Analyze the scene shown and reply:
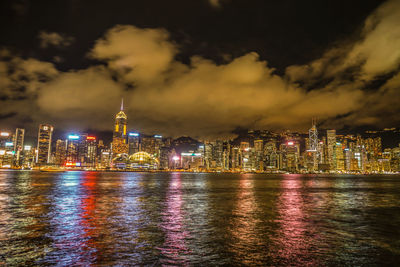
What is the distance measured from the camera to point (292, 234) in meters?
17.9

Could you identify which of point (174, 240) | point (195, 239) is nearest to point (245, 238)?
point (195, 239)

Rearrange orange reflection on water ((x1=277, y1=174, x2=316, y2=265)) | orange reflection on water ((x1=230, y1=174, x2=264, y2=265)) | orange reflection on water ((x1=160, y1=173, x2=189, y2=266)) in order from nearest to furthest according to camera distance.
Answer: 1. orange reflection on water ((x1=160, y1=173, x2=189, y2=266))
2. orange reflection on water ((x1=230, y1=174, x2=264, y2=265))
3. orange reflection on water ((x1=277, y1=174, x2=316, y2=265))

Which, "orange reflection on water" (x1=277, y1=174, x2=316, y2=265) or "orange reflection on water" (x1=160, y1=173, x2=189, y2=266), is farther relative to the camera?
"orange reflection on water" (x1=277, y1=174, x2=316, y2=265)

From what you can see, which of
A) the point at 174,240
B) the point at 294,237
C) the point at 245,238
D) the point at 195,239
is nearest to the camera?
the point at 174,240

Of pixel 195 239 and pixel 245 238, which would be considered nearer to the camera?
pixel 195 239

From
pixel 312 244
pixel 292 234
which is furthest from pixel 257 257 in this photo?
pixel 292 234

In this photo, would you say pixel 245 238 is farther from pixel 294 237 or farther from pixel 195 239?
pixel 294 237

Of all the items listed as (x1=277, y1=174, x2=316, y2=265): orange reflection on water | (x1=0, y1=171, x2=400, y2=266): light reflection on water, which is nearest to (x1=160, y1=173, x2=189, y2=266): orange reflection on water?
(x1=0, y1=171, x2=400, y2=266): light reflection on water

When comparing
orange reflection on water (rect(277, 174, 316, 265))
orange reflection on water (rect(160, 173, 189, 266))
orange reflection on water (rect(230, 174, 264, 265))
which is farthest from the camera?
orange reflection on water (rect(277, 174, 316, 265))

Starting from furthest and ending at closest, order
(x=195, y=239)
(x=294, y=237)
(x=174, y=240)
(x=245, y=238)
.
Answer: (x=294, y=237)
(x=245, y=238)
(x=195, y=239)
(x=174, y=240)

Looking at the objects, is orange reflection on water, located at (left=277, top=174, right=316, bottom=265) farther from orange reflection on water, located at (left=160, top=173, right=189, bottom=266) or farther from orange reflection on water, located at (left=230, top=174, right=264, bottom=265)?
orange reflection on water, located at (left=160, top=173, right=189, bottom=266)

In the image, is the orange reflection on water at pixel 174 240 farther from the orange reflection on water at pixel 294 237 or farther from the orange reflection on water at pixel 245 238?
the orange reflection on water at pixel 294 237

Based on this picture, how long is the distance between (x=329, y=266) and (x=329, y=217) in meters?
14.7

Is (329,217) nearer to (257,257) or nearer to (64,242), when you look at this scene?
(257,257)
